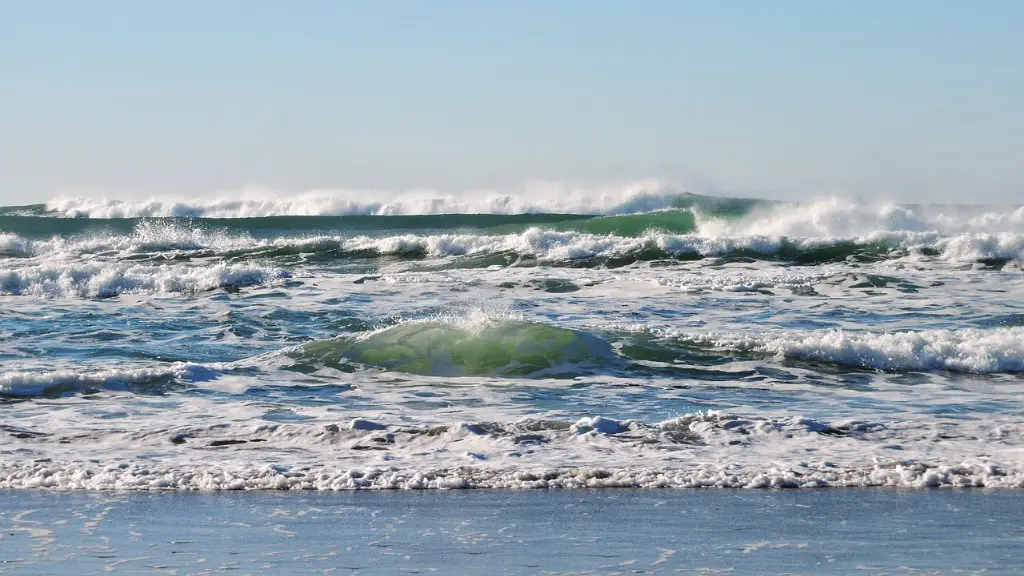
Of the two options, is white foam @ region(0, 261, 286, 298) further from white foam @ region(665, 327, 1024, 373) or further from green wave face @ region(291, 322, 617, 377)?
white foam @ region(665, 327, 1024, 373)

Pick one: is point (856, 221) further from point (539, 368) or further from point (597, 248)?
point (539, 368)

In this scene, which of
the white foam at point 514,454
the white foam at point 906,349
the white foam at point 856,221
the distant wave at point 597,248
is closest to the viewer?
the white foam at point 514,454

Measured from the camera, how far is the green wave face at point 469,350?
11891 millimetres

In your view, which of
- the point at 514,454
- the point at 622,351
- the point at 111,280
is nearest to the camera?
the point at 514,454

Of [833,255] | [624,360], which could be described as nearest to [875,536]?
[624,360]

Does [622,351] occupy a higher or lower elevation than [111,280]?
lower

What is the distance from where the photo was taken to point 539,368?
38.8 ft

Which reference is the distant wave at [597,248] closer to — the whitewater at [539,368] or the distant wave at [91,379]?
the whitewater at [539,368]

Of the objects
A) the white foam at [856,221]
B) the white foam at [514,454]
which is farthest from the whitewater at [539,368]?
the white foam at [856,221]

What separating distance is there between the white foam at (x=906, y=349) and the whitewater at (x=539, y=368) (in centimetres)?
3

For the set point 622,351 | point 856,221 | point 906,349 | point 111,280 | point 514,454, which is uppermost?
point 856,221

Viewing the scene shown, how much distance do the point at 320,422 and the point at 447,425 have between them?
1100 mm

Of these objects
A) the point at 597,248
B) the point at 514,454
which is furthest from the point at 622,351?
the point at 597,248

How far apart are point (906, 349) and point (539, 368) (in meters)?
3.84
